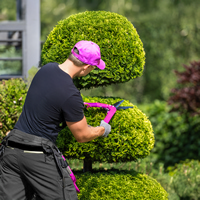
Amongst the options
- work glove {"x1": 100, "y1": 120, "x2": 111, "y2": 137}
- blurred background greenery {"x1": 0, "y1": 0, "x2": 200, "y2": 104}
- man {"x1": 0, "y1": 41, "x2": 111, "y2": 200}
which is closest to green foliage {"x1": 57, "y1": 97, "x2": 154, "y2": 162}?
work glove {"x1": 100, "y1": 120, "x2": 111, "y2": 137}

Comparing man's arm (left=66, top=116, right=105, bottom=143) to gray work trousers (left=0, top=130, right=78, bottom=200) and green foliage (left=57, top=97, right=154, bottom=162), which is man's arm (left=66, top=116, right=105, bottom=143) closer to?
gray work trousers (left=0, top=130, right=78, bottom=200)

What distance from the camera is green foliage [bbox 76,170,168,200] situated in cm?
299

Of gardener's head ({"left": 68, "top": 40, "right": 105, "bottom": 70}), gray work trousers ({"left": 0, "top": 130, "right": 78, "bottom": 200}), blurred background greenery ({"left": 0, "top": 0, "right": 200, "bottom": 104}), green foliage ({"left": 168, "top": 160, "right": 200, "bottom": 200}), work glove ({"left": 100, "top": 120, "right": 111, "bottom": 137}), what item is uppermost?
blurred background greenery ({"left": 0, "top": 0, "right": 200, "bottom": 104})

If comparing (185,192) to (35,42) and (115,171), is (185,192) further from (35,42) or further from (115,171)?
(35,42)

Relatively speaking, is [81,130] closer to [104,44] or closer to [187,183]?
[104,44]

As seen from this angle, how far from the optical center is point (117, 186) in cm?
303

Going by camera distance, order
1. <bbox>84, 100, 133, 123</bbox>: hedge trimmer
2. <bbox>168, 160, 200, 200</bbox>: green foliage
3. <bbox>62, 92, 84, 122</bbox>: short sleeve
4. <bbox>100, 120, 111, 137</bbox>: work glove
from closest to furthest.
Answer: <bbox>62, 92, 84, 122</bbox>: short sleeve
<bbox>100, 120, 111, 137</bbox>: work glove
<bbox>84, 100, 133, 123</bbox>: hedge trimmer
<bbox>168, 160, 200, 200</bbox>: green foliage

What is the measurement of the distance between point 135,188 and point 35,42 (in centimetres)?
337

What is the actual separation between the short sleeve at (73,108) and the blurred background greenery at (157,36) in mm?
9158

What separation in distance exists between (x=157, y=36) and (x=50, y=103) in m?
11.4

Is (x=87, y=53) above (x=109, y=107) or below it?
above

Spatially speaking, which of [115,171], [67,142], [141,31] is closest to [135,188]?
[115,171]

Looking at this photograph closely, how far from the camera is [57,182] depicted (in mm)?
2217

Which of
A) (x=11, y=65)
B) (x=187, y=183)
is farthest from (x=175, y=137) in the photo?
(x=11, y=65)
